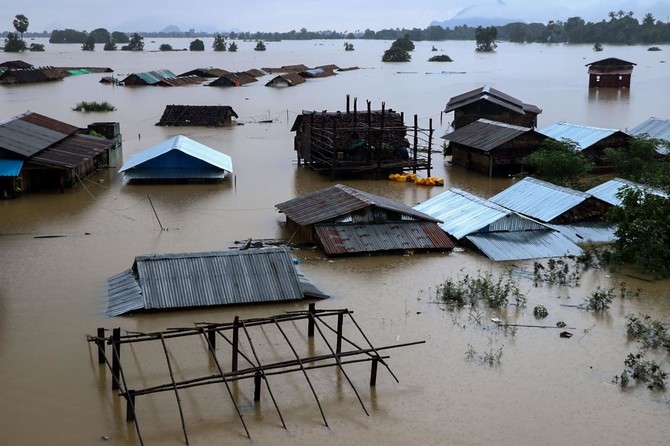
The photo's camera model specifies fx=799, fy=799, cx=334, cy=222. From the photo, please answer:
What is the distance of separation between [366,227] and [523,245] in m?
3.55

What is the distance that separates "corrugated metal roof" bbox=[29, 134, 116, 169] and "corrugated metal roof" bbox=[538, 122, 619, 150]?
15.1m

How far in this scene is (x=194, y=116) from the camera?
38.6 m

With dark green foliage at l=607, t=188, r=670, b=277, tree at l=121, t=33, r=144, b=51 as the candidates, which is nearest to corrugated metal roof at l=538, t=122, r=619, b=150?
dark green foliage at l=607, t=188, r=670, b=277

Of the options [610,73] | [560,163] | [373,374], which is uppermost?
[610,73]

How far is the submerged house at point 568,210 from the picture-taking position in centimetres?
1916

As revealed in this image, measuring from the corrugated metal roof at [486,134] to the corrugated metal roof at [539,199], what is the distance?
16.5 feet

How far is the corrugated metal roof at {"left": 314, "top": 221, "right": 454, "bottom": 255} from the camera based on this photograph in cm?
1756

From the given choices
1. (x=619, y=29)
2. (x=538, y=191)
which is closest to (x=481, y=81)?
(x=538, y=191)

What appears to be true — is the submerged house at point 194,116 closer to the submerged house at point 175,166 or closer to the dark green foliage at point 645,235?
the submerged house at point 175,166

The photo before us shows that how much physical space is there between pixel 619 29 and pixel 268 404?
13056 centimetres

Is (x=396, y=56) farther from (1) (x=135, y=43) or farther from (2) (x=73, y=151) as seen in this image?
(2) (x=73, y=151)

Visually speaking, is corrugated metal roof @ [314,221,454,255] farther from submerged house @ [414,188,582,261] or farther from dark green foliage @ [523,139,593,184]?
dark green foliage @ [523,139,593,184]

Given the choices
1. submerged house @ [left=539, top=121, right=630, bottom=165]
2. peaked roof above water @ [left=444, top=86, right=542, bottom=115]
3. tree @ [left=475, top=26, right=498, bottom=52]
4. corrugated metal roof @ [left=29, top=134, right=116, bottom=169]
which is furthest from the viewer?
tree @ [left=475, top=26, right=498, bottom=52]

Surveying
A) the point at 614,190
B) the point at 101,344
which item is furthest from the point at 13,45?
the point at 101,344
